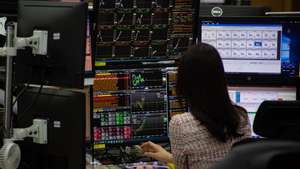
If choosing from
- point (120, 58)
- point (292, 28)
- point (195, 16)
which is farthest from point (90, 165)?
point (292, 28)

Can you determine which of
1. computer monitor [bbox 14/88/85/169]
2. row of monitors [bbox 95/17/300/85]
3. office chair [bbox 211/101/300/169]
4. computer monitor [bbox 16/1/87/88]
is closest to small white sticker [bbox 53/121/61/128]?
computer monitor [bbox 14/88/85/169]

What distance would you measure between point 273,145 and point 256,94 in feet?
7.39

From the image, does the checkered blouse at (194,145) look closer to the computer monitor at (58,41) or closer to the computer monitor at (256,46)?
the computer monitor at (58,41)

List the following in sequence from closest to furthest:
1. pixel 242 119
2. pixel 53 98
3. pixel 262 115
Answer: pixel 262 115, pixel 53 98, pixel 242 119

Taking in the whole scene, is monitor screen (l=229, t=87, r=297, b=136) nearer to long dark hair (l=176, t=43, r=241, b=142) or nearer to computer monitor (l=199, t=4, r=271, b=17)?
computer monitor (l=199, t=4, r=271, b=17)

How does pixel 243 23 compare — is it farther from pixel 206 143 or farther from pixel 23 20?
pixel 23 20

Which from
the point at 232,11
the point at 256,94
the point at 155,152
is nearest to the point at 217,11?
the point at 232,11

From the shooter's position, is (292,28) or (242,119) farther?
(292,28)

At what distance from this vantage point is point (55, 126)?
72.2 inches

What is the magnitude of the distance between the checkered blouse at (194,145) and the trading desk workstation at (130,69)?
0.64 feet

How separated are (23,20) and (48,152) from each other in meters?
0.52

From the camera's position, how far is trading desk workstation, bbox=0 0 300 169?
1903 mm

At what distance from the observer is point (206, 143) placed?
1.93m

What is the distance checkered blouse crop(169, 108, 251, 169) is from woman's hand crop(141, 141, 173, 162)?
0.30 m
